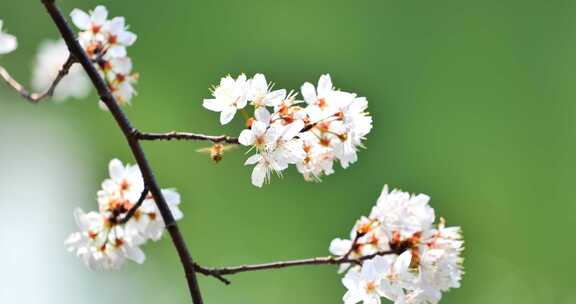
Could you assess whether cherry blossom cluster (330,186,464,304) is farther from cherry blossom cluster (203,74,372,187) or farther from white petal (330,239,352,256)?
cherry blossom cluster (203,74,372,187)

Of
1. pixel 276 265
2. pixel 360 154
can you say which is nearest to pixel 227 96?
pixel 276 265

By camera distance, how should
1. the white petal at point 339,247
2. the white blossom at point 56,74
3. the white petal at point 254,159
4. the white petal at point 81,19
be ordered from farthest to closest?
the white blossom at point 56,74
the white petal at point 81,19
the white petal at point 339,247
the white petal at point 254,159

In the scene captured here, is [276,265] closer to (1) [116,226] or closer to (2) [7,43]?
(1) [116,226]

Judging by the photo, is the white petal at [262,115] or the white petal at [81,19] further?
the white petal at [81,19]

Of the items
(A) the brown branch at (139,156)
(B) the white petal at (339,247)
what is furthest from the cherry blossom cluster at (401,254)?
(A) the brown branch at (139,156)

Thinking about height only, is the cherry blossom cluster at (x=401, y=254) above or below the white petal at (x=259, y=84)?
below

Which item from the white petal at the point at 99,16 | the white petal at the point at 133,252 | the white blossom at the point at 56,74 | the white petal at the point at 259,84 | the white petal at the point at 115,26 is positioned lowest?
the white petal at the point at 133,252

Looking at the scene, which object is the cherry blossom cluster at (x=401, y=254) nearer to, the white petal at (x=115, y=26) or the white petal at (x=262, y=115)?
the white petal at (x=262, y=115)

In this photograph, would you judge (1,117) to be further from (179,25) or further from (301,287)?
(301,287)
